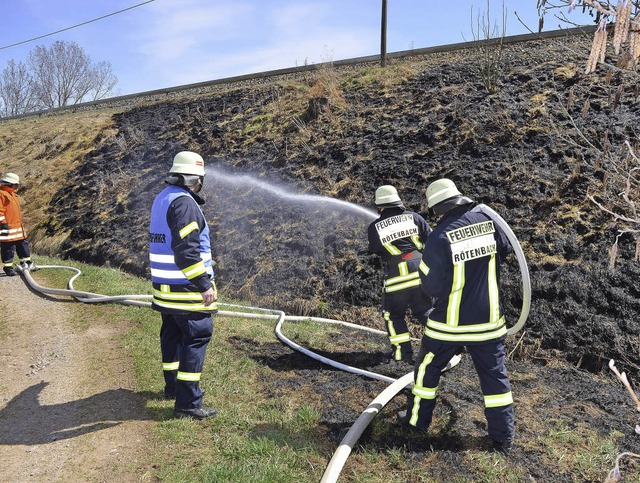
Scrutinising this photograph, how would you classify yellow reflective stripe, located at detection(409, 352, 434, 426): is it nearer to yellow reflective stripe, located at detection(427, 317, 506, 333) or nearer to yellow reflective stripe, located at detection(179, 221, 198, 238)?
yellow reflective stripe, located at detection(427, 317, 506, 333)

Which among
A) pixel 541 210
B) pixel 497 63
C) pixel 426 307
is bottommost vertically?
pixel 426 307

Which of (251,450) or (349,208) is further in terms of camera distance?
(349,208)

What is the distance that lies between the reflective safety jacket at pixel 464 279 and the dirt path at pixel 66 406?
7.92 feet

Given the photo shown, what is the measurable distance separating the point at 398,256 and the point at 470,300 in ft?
5.98

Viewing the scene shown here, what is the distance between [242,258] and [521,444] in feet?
19.2

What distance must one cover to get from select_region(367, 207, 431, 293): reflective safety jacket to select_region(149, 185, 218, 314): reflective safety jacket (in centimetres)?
201

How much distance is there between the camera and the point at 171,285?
164 inches

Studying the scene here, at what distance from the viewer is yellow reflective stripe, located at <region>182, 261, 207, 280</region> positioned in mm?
4047

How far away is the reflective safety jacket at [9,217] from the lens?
9039 millimetres

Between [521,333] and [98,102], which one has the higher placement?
[98,102]

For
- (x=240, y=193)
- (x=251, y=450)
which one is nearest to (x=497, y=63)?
(x=240, y=193)

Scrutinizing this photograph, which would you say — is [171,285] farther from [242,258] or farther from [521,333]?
[242,258]

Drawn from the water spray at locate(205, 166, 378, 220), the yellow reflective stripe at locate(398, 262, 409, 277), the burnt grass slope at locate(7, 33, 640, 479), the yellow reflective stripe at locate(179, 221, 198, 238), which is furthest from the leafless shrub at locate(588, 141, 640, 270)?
the water spray at locate(205, 166, 378, 220)

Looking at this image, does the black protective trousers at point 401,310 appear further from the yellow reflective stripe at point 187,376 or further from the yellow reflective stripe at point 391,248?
the yellow reflective stripe at point 187,376
